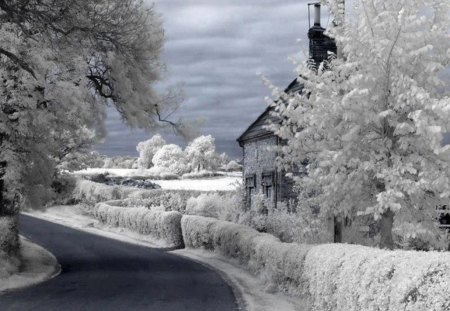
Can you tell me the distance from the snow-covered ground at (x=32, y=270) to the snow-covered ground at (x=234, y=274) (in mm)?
5664

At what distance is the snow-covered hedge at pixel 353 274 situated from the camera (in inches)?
302

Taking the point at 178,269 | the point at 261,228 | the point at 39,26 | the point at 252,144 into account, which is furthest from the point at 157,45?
the point at 252,144

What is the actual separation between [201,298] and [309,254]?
344 centimetres

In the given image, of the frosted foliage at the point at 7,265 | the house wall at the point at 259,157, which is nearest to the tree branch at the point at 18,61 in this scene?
the frosted foliage at the point at 7,265

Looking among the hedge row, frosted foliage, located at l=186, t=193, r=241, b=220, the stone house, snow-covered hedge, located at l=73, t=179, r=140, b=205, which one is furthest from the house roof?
snow-covered hedge, located at l=73, t=179, r=140, b=205

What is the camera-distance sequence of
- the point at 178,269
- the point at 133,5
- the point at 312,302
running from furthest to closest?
the point at 178,269, the point at 133,5, the point at 312,302

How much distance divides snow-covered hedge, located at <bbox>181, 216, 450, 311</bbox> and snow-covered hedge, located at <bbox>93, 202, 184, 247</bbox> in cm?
1243

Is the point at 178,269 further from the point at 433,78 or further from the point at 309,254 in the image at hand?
the point at 433,78

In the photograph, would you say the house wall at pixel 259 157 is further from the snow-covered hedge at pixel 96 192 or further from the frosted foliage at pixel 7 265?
the snow-covered hedge at pixel 96 192

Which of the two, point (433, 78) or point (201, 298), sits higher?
point (433, 78)

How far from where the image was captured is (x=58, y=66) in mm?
21312

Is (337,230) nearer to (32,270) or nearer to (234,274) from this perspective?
(234,274)

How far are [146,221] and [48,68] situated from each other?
62.2 ft

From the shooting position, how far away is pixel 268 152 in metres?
34.3
